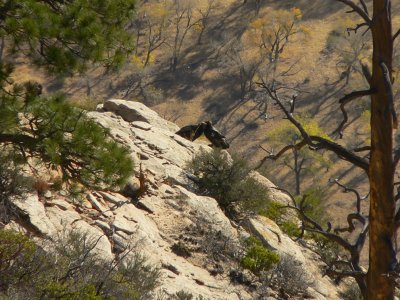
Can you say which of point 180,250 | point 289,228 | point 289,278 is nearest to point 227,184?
point 289,228

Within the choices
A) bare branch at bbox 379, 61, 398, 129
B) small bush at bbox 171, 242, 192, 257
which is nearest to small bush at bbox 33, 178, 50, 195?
small bush at bbox 171, 242, 192, 257

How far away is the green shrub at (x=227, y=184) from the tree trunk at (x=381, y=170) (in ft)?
29.8

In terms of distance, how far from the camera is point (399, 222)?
18.1 ft

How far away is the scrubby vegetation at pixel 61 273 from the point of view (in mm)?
6551

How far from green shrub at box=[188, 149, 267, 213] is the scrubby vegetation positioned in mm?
5656

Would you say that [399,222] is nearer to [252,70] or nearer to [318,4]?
[252,70]

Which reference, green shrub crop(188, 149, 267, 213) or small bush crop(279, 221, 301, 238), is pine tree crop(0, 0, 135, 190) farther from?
small bush crop(279, 221, 301, 238)

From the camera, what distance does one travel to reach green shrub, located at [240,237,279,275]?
1191 centimetres

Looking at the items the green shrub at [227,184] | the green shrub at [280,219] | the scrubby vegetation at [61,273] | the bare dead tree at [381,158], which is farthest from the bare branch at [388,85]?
the green shrub at [280,219]

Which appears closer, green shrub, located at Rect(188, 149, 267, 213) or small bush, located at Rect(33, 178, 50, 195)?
small bush, located at Rect(33, 178, 50, 195)

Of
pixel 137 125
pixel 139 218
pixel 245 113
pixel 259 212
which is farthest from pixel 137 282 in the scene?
pixel 245 113

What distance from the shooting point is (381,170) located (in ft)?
18.0

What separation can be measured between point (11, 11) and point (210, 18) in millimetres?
60772

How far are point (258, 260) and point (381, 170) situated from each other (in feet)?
22.8
